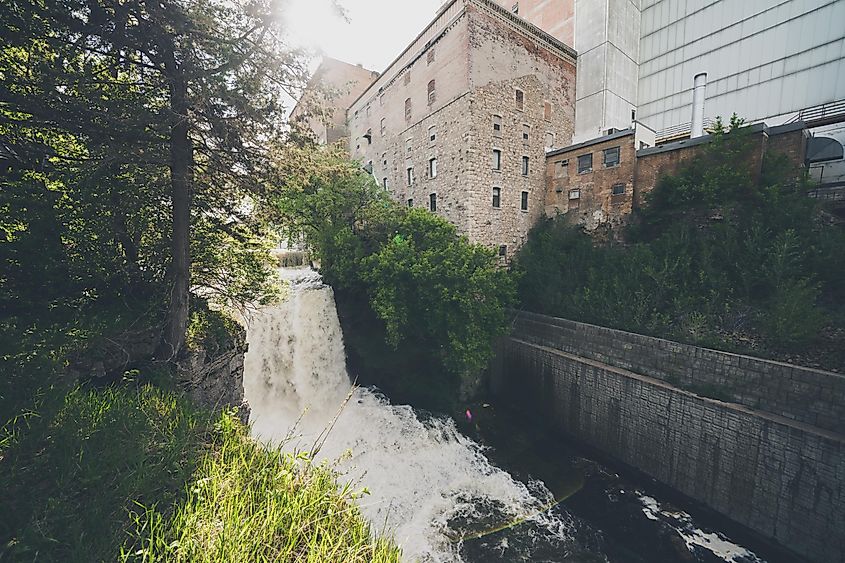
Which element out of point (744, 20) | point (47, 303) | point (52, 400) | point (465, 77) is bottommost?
point (52, 400)

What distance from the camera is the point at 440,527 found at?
8.64m

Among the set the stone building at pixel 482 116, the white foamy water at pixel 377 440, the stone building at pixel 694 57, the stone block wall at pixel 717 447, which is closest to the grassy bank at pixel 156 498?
the white foamy water at pixel 377 440

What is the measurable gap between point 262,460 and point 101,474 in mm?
1592

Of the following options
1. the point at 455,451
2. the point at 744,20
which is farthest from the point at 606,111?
the point at 455,451

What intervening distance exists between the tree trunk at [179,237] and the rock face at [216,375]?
1.59ft

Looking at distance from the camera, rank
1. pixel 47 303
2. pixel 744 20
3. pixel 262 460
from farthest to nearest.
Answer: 1. pixel 744 20
2. pixel 47 303
3. pixel 262 460

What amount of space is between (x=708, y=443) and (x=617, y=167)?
1335cm

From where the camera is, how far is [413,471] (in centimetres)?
1057

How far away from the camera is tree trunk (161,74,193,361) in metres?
6.89

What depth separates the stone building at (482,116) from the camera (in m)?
17.6

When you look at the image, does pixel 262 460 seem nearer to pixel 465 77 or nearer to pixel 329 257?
pixel 329 257

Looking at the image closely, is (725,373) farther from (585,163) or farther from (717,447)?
(585,163)

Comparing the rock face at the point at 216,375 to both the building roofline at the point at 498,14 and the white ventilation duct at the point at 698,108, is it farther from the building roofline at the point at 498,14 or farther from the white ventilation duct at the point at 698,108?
the white ventilation duct at the point at 698,108

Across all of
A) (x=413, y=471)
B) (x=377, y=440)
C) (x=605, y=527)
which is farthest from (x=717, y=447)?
(x=377, y=440)
